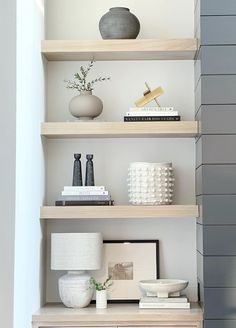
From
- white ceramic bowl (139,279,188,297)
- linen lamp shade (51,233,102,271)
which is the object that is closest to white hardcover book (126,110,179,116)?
linen lamp shade (51,233,102,271)

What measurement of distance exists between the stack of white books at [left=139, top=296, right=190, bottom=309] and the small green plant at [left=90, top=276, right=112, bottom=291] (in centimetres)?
23

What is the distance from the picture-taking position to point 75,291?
346 centimetres

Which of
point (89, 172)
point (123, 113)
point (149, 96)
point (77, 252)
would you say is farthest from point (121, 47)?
point (77, 252)

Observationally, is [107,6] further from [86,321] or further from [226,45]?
[86,321]

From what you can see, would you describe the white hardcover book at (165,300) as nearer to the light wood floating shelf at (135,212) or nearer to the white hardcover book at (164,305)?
the white hardcover book at (164,305)

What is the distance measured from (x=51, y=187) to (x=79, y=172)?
0.85 feet

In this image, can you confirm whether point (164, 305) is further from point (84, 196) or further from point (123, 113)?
point (123, 113)

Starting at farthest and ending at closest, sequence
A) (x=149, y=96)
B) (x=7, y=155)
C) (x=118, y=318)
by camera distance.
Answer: (x=149, y=96) → (x=118, y=318) → (x=7, y=155)

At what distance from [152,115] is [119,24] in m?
0.52

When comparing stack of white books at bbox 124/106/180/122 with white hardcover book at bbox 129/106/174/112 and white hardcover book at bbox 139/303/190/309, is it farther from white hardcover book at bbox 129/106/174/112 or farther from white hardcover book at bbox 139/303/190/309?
white hardcover book at bbox 139/303/190/309

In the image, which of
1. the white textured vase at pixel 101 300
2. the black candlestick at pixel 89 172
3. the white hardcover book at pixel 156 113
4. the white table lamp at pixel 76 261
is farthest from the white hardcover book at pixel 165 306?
the white hardcover book at pixel 156 113

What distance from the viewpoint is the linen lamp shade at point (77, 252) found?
348cm

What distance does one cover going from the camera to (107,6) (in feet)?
12.6

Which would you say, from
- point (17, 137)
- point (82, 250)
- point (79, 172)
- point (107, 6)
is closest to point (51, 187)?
point (79, 172)
